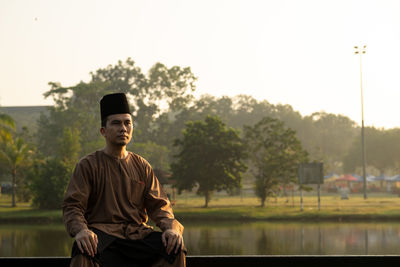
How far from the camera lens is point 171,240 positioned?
3256 millimetres

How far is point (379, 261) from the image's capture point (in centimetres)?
386

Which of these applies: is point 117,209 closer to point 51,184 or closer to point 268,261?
point 268,261

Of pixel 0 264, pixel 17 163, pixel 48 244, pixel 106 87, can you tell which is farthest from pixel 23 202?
pixel 0 264

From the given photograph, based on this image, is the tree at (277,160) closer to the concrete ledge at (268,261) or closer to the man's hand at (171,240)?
the concrete ledge at (268,261)

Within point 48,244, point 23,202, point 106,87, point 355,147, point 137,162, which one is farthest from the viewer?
point 355,147

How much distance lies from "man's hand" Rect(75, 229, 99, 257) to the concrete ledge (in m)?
0.77

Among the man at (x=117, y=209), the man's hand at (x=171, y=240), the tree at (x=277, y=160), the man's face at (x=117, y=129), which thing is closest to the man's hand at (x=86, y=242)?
the man at (x=117, y=209)

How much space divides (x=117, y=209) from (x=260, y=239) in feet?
60.7

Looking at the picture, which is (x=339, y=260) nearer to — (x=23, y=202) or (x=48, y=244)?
(x=48, y=244)

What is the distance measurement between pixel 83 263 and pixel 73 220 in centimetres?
25

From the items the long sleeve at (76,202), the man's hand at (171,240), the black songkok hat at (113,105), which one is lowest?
the man's hand at (171,240)

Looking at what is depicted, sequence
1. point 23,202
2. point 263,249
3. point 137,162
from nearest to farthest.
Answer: point 137,162, point 263,249, point 23,202

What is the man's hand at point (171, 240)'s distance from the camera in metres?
3.25

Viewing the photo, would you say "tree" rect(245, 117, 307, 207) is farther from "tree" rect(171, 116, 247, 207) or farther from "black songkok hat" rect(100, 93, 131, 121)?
"black songkok hat" rect(100, 93, 131, 121)
